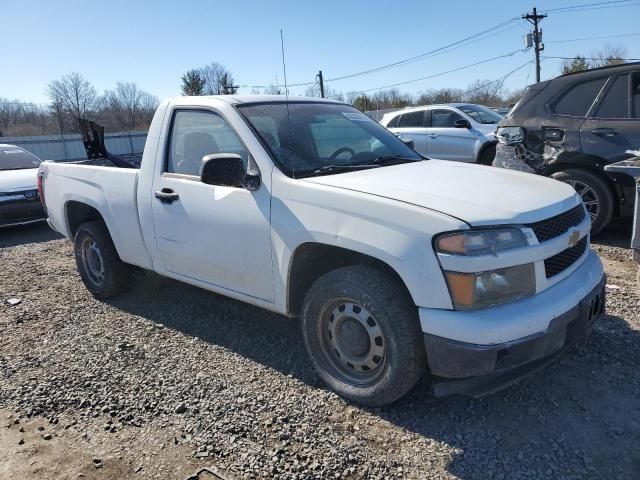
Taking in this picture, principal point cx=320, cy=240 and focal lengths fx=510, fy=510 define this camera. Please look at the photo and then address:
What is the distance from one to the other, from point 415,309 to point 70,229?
3.98 m

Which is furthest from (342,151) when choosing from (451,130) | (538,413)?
(451,130)

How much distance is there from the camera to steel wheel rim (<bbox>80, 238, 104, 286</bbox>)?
4.89m

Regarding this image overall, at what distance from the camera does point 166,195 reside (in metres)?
3.77

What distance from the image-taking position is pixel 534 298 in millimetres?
2574

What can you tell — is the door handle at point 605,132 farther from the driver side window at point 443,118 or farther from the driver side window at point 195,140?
the driver side window at point 443,118

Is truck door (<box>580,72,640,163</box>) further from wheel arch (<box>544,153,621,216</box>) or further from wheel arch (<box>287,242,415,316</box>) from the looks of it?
wheel arch (<box>287,242,415,316</box>)

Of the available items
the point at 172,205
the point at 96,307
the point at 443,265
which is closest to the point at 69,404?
the point at 172,205

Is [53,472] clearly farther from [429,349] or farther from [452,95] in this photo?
[452,95]

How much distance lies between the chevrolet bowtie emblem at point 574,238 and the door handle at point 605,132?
3278 mm

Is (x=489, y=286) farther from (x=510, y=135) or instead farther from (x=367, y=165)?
(x=510, y=135)

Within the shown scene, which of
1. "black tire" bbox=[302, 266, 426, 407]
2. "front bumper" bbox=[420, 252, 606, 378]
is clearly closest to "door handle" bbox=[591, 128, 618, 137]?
"front bumper" bbox=[420, 252, 606, 378]

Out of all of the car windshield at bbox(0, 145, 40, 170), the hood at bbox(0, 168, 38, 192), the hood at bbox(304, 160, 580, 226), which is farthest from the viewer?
the car windshield at bbox(0, 145, 40, 170)

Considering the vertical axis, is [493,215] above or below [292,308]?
above

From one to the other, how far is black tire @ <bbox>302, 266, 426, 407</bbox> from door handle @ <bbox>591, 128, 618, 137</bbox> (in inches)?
163
